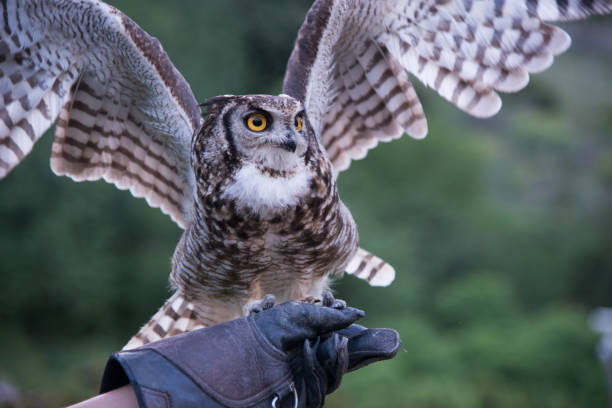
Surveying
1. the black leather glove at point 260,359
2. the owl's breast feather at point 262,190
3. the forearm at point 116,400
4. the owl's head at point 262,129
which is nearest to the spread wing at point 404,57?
the owl's head at point 262,129

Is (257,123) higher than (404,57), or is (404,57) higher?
(404,57)

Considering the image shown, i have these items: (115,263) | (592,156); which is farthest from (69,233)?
(592,156)

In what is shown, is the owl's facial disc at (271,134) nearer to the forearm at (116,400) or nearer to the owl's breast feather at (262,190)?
the owl's breast feather at (262,190)

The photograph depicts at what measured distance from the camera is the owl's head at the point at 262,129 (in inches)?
110

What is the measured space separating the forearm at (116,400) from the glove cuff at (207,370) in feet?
0.20

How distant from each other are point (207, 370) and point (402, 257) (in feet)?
29.5

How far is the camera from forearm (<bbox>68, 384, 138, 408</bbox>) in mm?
2377

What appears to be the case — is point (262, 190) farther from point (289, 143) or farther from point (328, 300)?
point (328, 300)

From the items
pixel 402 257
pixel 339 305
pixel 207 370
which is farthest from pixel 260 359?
pixel 402 257

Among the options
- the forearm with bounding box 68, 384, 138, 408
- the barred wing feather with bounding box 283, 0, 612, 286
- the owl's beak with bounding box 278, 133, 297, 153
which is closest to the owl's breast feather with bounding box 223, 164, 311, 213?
the owl's beak with bounding box 278, 133, 297, 153

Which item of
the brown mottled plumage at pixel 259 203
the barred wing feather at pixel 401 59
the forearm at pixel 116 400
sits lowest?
the forearm at pixel 116 400

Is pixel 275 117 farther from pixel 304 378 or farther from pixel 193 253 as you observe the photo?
pixel 304 378

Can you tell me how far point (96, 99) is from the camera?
3.64 m

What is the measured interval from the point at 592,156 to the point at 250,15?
8.22m
